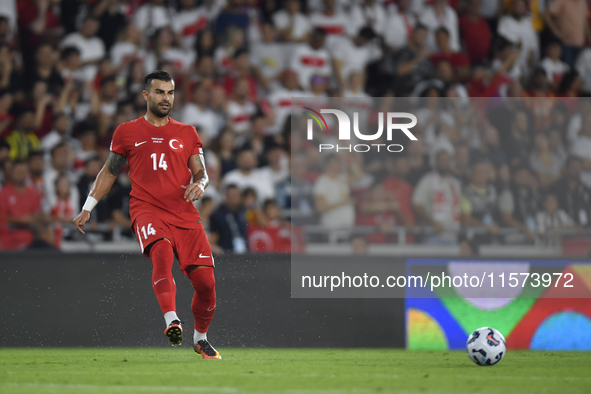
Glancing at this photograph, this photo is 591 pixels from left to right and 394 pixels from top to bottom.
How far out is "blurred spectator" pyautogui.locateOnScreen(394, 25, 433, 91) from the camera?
12.5 meters

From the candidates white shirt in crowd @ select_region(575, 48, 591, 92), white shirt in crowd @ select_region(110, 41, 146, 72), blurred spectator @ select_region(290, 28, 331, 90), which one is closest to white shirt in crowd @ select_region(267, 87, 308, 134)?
blurred spectator @ select_region(290, 28, 331, 90)

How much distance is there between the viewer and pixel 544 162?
1000 centimetres

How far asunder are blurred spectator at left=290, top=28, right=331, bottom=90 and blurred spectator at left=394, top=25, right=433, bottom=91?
1.11 metres

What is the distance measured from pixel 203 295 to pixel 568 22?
9.28 metres

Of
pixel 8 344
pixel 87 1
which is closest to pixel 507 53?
pixel 87 1

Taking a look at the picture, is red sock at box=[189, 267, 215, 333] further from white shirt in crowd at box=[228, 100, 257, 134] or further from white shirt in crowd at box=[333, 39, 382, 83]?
white shirt in crowd at box=[333, 39, 382, 83]

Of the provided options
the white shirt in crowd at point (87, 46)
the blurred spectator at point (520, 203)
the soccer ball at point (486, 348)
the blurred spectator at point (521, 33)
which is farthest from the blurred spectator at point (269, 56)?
the soccer ball at point (486, 348)

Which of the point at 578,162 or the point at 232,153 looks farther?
the point at 232,153

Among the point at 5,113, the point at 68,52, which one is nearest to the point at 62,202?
the point at 5,113

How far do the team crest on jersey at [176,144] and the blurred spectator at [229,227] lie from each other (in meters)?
2.42

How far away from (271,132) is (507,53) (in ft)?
13.7

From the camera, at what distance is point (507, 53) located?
1323cm

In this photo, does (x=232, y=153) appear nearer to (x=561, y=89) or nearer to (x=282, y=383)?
(x=561, y=89)

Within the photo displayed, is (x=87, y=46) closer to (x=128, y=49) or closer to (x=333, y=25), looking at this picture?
(x=128, y=49)
